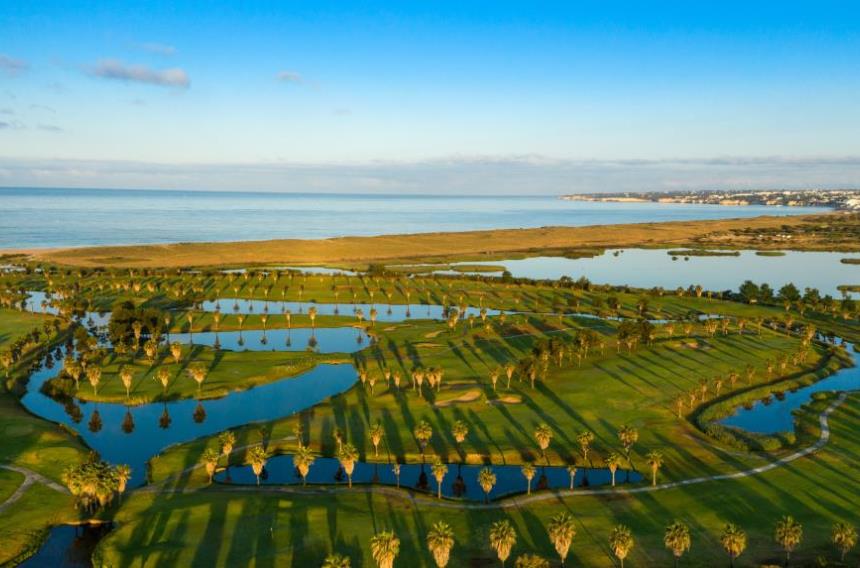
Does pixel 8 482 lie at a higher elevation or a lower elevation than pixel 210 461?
lower

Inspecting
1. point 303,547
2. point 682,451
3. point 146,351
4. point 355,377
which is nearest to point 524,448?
point 682,451

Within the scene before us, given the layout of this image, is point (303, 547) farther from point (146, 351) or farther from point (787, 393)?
point (787, 393)

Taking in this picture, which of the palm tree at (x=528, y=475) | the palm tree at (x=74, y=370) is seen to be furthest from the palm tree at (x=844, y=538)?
the palm tree at (x=74, y=370)

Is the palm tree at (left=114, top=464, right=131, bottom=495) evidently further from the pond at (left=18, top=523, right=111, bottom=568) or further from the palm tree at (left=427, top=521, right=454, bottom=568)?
the palm tree at (left=427, top=521, right=454, bottom=568)

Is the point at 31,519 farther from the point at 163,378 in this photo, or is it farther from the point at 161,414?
the point at 163,378

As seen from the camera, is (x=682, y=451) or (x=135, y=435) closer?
(x=682, y=451)

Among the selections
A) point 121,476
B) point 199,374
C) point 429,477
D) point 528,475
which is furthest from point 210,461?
point 528,475
